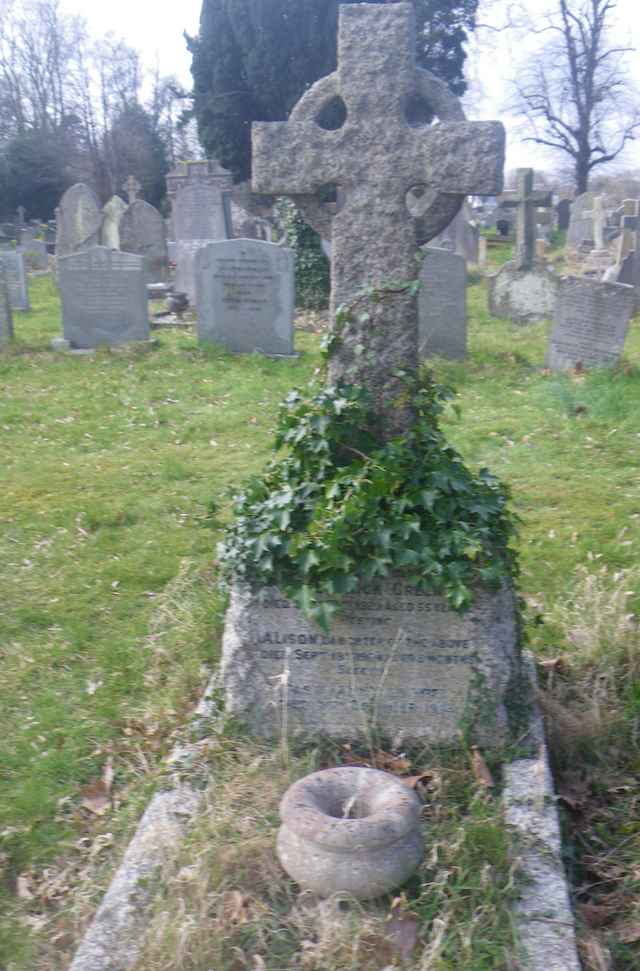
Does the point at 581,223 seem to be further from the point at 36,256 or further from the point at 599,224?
the point at 36,256

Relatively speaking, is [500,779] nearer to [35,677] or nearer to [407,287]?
[407,287]

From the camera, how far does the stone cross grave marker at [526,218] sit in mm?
14438

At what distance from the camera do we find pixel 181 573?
17.0 ft

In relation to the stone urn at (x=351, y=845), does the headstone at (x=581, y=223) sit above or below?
above

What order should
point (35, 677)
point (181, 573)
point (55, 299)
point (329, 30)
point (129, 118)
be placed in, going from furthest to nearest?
point (129, 118) → point (329, 30) → point (55, 299) → point (181, 573) → point (35, 677)

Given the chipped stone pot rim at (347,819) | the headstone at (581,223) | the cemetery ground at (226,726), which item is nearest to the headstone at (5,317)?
the cemetery ground at (226,726)

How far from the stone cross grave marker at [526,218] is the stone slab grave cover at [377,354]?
10972 millimetres

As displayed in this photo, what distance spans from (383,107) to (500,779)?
260 centimetres

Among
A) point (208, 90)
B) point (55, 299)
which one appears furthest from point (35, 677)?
point (208, 90)

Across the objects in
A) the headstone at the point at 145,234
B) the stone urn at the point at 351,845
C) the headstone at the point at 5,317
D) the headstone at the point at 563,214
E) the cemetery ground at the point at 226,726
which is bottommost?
the cemetery ground at the point at 226,726

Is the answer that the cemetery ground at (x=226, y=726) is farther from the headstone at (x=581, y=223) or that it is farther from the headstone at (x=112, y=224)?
the headstone at (x=581, y=223)

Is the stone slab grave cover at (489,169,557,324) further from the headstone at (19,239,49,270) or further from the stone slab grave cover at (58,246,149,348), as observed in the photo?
the headstone at (19,239,49,270)

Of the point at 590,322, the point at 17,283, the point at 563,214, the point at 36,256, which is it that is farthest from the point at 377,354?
the point at 563,214

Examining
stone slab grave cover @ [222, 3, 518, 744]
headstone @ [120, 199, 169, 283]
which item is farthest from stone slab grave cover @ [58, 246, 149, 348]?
stone slab grave cover @ [222, 3, 518, 744]
